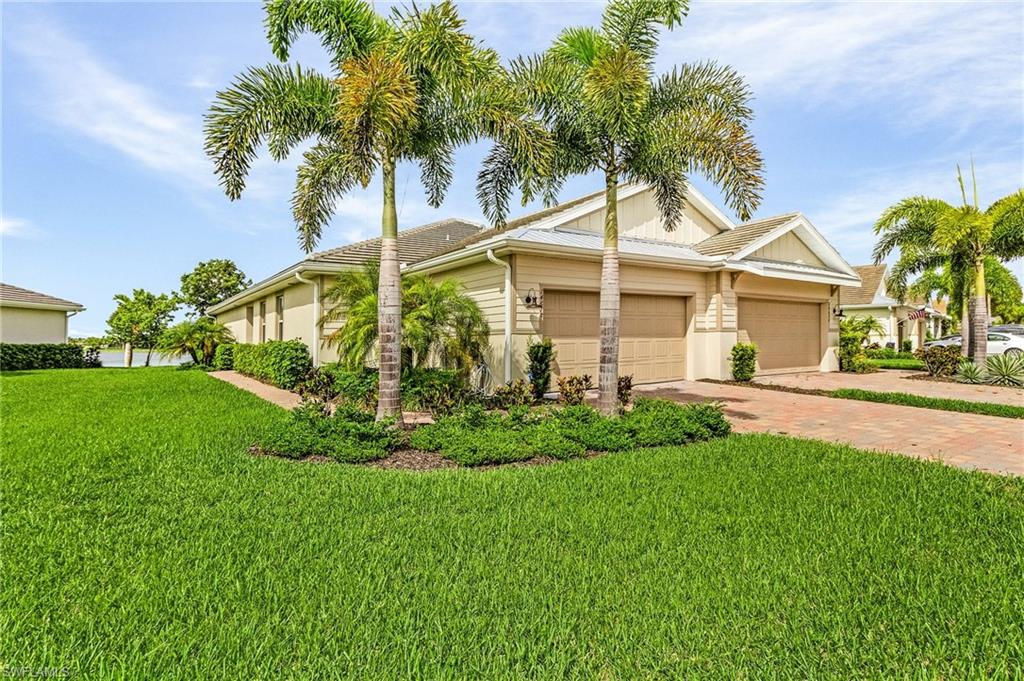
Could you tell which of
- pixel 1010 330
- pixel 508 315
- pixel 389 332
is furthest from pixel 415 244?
pixel 1010 330

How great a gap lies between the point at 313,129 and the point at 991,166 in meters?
19.1

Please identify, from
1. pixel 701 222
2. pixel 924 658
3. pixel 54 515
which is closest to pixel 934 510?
pixel 924 658

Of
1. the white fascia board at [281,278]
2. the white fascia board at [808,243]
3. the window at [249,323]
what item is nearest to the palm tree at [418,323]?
the white fascia board at [281,278]

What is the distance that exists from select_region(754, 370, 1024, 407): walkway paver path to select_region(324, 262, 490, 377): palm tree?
337 inches

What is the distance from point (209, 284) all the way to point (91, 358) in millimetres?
14897

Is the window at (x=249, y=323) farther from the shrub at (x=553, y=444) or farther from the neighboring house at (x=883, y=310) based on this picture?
the neighboring house at (x=883, y=310)

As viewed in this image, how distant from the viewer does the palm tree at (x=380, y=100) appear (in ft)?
21.0

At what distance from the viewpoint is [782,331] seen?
614 inches

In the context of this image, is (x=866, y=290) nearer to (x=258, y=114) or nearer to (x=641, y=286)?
(x=641, y=286)

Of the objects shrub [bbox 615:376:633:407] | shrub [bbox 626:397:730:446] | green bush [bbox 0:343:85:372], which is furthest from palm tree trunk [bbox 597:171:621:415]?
green bush [bbox 0:343:85:372]

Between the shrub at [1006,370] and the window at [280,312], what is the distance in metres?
20.7

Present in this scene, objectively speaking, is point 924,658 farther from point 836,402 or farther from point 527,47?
point 836,402

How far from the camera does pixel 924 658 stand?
2.24 meters

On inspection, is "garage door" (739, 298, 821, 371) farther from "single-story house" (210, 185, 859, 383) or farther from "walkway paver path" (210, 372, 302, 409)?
"walkway paver path" (210, 372, 302, 409)
